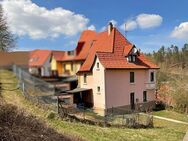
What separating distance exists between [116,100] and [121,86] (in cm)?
168

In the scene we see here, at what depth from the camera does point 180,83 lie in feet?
115

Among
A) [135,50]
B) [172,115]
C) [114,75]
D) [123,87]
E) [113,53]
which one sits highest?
[135,50]

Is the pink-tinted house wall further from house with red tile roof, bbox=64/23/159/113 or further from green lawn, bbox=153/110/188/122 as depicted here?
green lawn, bbox=153/110/188/122

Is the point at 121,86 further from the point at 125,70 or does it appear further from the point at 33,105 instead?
the point at 33,105

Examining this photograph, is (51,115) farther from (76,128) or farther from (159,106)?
(159,106)

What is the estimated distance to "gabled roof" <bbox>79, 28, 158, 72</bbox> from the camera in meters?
30.6

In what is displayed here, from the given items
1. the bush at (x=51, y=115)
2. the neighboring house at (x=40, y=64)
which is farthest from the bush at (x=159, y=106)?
the neighboring house at (x=40, y=64)

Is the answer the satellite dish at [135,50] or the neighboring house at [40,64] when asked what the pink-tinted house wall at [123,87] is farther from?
the neighboring house at [40,64]

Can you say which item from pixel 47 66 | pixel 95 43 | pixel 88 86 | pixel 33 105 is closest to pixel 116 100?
pixel 88 86

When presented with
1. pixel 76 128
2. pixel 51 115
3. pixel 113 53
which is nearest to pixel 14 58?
pixel 76 128

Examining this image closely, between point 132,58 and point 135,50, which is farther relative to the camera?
point 132,58

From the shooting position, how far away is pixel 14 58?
3.68 m

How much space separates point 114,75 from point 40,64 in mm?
26362

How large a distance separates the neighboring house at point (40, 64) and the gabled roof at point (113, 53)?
24.9 m
